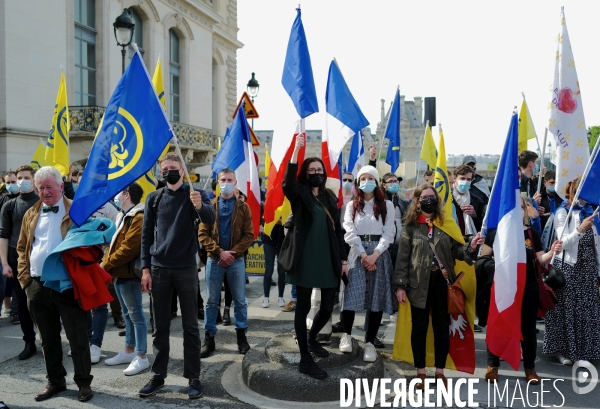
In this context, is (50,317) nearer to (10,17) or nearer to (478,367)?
(478,367)

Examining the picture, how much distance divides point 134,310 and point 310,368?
6.49 ft

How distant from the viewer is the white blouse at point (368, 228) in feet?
17.0

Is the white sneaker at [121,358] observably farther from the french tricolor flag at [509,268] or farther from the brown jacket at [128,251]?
the french tricolor flag at [509,268]

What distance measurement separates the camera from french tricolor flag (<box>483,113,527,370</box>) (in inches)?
184

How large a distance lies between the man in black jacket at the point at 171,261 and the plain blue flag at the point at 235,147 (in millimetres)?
2137

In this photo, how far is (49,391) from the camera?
466 centimetres

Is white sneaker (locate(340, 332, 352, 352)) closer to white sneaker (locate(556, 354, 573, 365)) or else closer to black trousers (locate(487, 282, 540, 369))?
black trousers (locate(487, 282, 540, 369))

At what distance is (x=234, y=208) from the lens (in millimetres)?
6121

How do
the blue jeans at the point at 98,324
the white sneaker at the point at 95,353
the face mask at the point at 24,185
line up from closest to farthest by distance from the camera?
the white sneaker at the point at 95,353
the blue jeans at the point at 98,324
the face mask at the point at 24,185

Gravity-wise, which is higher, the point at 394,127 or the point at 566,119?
the point at 394,127

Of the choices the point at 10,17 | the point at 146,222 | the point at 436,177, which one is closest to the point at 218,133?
the point at 10,17

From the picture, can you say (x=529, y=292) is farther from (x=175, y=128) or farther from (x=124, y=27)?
(x=175, y=128)

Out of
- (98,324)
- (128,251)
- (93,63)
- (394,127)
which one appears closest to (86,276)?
(128,251)

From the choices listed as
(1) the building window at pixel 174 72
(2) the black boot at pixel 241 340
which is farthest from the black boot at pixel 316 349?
(1) the building window at pixel 174 72
